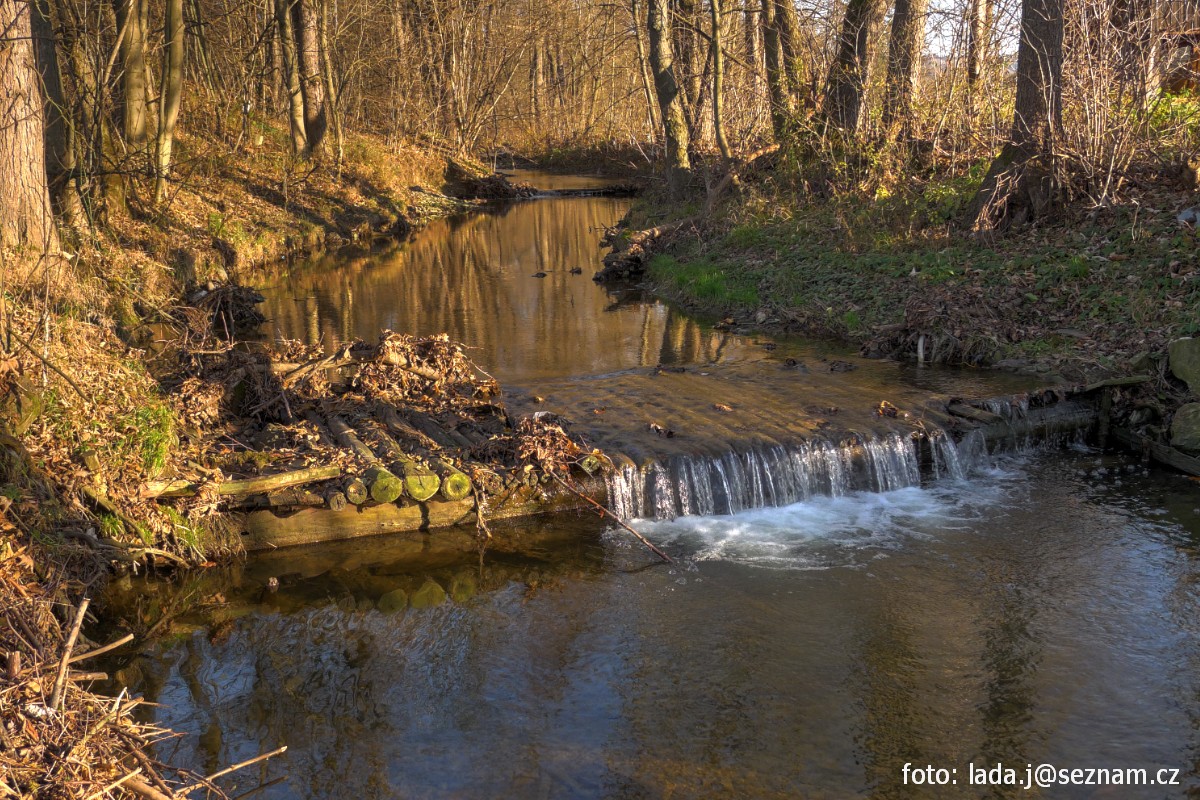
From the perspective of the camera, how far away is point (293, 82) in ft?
95.4

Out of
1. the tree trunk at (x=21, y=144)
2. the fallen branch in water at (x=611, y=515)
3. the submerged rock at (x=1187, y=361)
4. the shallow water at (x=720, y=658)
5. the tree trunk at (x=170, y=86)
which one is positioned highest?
the tree trunk at (x=170, y=86)

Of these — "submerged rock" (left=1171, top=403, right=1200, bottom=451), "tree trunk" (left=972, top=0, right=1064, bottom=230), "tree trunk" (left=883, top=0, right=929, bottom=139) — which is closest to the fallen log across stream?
"submerged rock" (left=1171, top=403, right=1200, bottom=451)

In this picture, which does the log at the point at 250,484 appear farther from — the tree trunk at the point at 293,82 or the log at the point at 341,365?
the tree trunk at the point at 293,82

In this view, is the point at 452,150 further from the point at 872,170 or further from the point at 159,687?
the point at 159,687

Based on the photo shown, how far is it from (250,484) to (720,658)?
4.40 meters

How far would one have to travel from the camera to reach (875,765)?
6.05 meters

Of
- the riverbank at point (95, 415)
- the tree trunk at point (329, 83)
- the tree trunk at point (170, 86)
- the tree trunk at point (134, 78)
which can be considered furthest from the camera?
the tree trunk at point (329, 83)

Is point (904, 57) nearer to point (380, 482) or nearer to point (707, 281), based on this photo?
point (707, 281)

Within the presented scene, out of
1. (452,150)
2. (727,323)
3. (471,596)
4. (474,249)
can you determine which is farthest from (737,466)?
(452,150)

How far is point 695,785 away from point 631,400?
21.9ft

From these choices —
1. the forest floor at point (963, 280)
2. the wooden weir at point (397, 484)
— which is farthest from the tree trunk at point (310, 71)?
the wooden weir at point (397, 484)

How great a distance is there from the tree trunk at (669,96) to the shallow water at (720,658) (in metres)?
17.5

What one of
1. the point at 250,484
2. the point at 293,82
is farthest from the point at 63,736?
the point at 293,82

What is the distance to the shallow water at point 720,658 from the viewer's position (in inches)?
241
